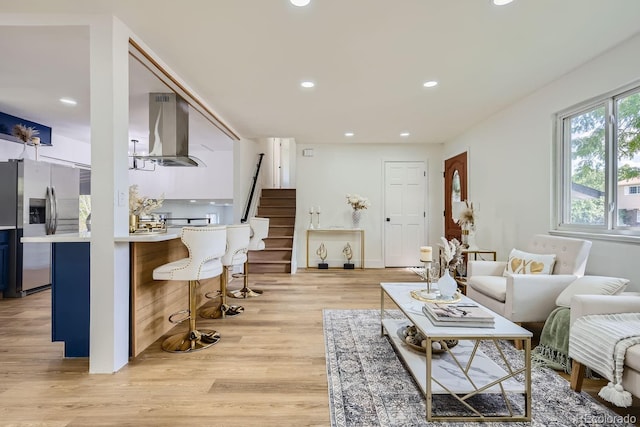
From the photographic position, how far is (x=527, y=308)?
2.49m

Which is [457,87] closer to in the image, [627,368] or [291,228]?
[627,368]

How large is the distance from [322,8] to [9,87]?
12.7 feet

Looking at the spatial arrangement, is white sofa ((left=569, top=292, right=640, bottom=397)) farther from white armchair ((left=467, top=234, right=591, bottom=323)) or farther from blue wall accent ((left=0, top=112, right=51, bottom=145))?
blue wall accent ((left=0, top=112, right=51, bottom=145))

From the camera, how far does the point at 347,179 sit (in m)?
6.18

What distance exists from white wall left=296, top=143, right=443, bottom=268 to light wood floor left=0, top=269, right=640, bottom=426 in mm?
3212

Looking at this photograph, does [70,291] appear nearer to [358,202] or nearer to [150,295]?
[150,295]

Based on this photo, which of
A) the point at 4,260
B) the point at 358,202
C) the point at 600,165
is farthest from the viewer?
the point at 358,202

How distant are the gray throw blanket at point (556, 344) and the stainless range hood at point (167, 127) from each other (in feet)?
14.3

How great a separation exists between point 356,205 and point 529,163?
2.96 meters

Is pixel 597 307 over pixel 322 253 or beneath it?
over

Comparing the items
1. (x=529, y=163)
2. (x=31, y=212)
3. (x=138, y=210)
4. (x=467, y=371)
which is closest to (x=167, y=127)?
(x=138, y=210)

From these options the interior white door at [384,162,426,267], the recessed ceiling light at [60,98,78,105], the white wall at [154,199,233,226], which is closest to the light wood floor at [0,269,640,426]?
the recessed ceiling light at [60,98,78,105]

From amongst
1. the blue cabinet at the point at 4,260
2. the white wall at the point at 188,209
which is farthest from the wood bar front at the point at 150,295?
the white wall at the point at 188,209

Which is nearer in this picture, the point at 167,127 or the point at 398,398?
the point at 398,398
